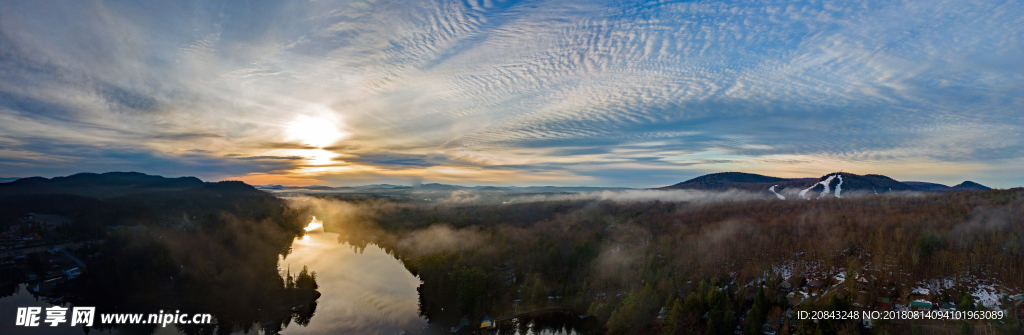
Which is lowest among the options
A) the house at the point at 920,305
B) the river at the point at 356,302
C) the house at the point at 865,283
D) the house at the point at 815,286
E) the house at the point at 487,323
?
the river at the point at 356,302

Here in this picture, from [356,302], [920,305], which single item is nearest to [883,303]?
[920,305]

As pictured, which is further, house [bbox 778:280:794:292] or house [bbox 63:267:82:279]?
house [bbox 63:267:82:279]

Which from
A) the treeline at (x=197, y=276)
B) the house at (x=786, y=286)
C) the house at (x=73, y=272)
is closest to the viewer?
the house at (x=786, y=286)

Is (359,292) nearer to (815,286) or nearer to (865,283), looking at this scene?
(815,286)

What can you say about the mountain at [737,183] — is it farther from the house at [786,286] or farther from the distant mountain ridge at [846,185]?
the house at [786,286]

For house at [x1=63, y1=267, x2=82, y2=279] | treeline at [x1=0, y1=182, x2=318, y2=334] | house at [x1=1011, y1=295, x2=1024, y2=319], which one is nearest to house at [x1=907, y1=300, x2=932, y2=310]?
house at [x1=1011, y1=295, x2=1024, y2=319]

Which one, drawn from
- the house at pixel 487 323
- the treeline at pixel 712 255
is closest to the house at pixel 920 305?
the treeline at pixel 712 255

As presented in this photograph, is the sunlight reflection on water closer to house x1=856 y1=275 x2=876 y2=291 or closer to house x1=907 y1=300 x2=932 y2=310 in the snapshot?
house x1=856 y1=275 x2=876 y2=291

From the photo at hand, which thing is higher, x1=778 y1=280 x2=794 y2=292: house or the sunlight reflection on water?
x1=778 y1=280 x2=794 y2=292: house
